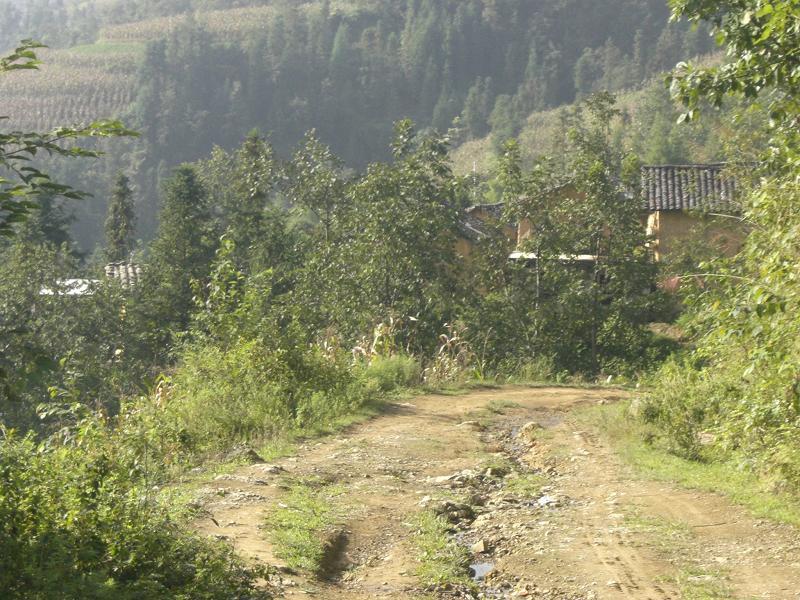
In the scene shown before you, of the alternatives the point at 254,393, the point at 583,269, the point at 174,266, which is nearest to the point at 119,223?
the point at 174,266

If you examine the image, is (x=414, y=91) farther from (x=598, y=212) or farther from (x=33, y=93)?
(x=598, y=212)

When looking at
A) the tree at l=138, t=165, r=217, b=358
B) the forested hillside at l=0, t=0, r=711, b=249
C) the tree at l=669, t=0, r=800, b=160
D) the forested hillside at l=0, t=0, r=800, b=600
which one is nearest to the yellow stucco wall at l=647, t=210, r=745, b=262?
the forested hillside at l=0, t=0, r=800, b=600

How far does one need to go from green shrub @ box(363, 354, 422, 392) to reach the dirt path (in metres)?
3.50

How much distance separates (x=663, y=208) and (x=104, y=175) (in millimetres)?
69672

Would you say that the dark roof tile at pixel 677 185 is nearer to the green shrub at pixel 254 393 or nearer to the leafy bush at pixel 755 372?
the green shrub at pixel 254 393

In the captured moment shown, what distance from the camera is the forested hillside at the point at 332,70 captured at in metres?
110

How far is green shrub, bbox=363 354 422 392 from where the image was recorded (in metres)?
15.7

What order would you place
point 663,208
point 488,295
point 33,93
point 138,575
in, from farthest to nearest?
1. point 33,93
2. point 663,208
3. point 488,295
4. point 138,575

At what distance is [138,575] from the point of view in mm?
5484

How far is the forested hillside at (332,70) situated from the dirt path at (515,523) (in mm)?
84868

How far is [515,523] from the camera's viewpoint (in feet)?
27.1

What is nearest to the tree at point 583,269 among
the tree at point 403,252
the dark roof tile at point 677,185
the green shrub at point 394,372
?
the tree at point 403,252

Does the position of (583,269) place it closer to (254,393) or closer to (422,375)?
(422,375)

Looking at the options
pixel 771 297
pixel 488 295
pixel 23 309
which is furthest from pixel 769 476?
pixel 23 309
